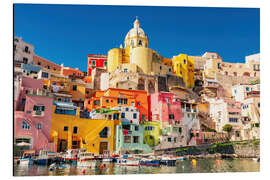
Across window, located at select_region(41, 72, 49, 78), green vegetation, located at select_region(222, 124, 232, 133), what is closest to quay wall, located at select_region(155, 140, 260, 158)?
green vegetation, located at select_region(222, 124, 232, 133)

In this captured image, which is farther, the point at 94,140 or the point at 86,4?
the point at 94,140

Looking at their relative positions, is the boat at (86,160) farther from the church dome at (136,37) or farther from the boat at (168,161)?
the church dome at (136,37)

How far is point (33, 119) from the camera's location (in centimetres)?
1866

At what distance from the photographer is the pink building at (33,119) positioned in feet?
58.4

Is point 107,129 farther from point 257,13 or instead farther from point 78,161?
point 257,13

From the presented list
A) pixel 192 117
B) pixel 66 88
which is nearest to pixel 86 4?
pixel 66 88

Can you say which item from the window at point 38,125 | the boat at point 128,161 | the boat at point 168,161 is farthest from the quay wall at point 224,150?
the window at point 38,125

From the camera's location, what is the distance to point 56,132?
19672 millimetres

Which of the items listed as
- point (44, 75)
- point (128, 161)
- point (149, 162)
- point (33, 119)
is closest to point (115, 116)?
point (128, 161)

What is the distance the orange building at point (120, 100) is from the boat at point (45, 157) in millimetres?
7529

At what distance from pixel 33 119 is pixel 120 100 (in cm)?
881

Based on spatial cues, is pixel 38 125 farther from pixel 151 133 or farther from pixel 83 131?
pixel 151 133

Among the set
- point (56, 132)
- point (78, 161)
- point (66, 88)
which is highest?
point (66, 88)

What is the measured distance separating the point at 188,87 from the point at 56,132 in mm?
20307
